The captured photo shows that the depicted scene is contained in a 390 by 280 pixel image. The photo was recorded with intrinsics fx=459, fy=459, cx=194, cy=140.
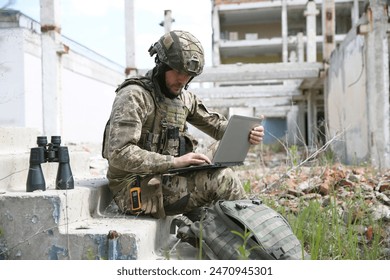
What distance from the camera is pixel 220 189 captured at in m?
2.83

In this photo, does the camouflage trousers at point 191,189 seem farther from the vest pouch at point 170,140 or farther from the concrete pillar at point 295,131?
the concrete pillar at point 295,131

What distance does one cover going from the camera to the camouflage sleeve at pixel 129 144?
2596mm

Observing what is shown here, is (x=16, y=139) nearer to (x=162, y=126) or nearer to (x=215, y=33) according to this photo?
(x=162, y=126)

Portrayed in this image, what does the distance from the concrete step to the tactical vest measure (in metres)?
0.52

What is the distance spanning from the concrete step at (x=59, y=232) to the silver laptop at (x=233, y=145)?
492 mm

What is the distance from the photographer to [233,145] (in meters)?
2.83

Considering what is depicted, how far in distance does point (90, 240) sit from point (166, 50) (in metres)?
1.21

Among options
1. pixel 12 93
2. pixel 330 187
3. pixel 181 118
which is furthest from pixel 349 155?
pixel 12 93

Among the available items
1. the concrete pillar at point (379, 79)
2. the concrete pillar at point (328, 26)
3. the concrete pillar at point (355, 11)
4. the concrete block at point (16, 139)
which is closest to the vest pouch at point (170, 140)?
the concrete block at point (16, 139)

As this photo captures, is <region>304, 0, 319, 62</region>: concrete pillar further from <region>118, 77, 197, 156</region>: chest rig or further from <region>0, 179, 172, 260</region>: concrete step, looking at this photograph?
<region>0, 179, 172, 260</region>: concrete step

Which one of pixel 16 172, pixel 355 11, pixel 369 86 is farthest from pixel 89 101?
pixel 355 11

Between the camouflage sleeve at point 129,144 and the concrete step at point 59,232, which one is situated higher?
the camouflage sleeve at point 129,144
